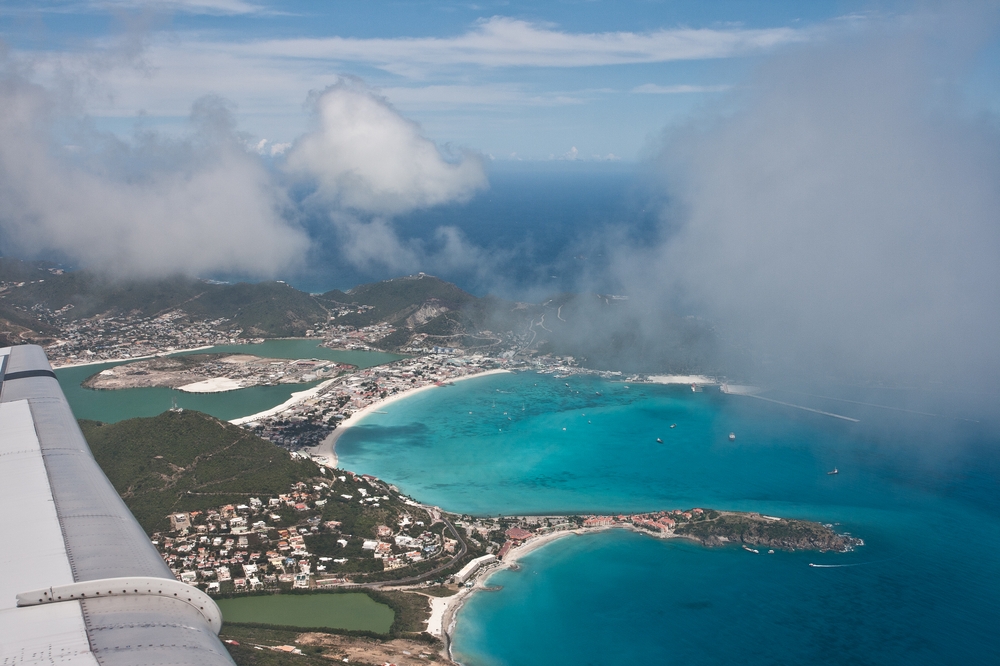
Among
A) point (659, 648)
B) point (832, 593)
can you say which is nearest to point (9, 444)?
point (659, 648)

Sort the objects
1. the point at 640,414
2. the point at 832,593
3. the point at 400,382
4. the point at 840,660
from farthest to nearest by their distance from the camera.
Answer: the point at 400,382 < the point at 640,414 < the point at 832,593 < the point at 840,660

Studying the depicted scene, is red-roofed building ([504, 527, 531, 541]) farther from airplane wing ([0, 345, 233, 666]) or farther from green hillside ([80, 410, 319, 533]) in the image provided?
airplane wing ([0, 345, 233, 666])

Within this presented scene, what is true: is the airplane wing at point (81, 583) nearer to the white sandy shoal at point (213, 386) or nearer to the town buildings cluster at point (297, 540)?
the town buildings cluster at point (297, 540)

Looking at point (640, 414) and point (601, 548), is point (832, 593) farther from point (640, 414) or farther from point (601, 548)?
point (640, 414)

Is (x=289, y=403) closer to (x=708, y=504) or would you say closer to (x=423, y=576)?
(x=423, y=576)

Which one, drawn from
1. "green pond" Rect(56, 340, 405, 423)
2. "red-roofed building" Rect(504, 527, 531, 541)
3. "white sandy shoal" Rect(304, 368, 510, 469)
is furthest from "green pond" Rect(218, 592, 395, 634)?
"green pond" Rect(56, 340, 405, 423)

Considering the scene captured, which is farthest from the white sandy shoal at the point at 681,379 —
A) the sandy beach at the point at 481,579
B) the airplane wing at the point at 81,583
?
the airplane wing at the point at 81,583
